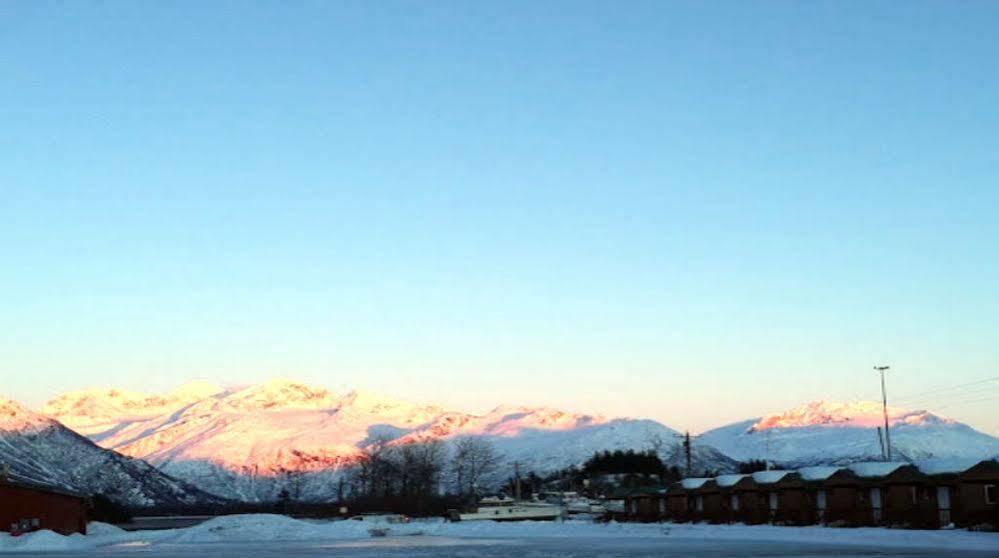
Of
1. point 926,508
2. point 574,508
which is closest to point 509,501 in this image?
point 574,508

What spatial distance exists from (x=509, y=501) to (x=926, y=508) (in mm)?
89742

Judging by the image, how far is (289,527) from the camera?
10194 centimetres

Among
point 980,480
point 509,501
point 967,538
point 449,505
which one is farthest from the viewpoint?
point 449,505

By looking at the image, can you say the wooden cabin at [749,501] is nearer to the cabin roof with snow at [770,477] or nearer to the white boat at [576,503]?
the cabin roof with snow at [770,477]

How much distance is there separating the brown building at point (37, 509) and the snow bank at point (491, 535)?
2088mm

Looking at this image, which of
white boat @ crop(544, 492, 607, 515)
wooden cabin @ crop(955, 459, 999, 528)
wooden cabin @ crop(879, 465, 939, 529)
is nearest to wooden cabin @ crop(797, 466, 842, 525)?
wooden cabin @ crop(879, 465, 939, 529)

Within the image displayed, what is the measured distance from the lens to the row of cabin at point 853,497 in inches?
2776

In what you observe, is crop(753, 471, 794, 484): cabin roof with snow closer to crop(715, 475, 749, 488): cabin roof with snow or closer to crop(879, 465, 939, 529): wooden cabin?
crop(715, 475, 749, 488): cabin roof with snow

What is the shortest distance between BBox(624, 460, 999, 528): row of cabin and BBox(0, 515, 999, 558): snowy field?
419 cm

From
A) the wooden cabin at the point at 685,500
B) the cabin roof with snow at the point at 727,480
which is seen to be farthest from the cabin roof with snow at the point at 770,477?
the wooden cabin at the point at 685,500

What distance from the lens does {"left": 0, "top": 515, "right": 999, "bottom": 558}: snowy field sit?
55359 mm

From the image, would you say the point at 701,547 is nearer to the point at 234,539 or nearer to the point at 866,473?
the point at 866,473

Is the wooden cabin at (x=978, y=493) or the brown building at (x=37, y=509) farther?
the brown building at (x=37, y=509)

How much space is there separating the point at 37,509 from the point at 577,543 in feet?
130
